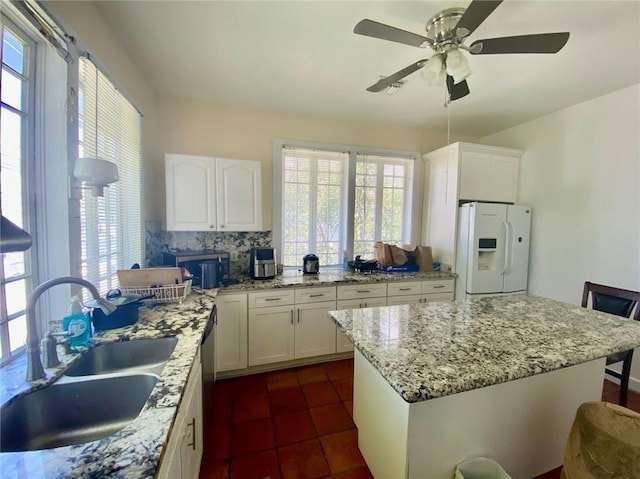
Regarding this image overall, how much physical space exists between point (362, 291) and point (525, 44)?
6.99ft

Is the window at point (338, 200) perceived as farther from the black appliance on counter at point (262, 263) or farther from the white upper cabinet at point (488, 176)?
the white upper cabinet at point (488, 176)

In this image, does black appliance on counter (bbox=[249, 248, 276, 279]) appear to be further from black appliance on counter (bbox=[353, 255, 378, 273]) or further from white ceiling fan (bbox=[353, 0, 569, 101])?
white ceiling fan (bbox=[353, 0, 569, 101])

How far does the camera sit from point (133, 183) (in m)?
2.10

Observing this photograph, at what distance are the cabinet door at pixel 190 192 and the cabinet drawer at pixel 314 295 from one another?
3.40ft

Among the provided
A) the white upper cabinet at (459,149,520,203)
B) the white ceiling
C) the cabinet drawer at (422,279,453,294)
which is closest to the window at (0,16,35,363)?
the white ceiling

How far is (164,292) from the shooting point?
5.90ft

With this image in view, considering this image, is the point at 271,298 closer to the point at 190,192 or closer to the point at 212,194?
the point at 212,194

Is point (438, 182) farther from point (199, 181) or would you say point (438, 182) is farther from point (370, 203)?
point (199, 181)

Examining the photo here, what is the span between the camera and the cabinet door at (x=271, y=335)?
7.99ft

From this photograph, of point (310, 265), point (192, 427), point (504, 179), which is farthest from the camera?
point (504, 179)

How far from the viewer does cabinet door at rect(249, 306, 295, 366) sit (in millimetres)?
2436

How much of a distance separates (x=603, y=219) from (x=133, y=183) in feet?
13.6

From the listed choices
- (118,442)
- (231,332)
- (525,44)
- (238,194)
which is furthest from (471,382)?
(238,194)

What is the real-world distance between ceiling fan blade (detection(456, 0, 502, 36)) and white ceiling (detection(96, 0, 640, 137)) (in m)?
0.29
